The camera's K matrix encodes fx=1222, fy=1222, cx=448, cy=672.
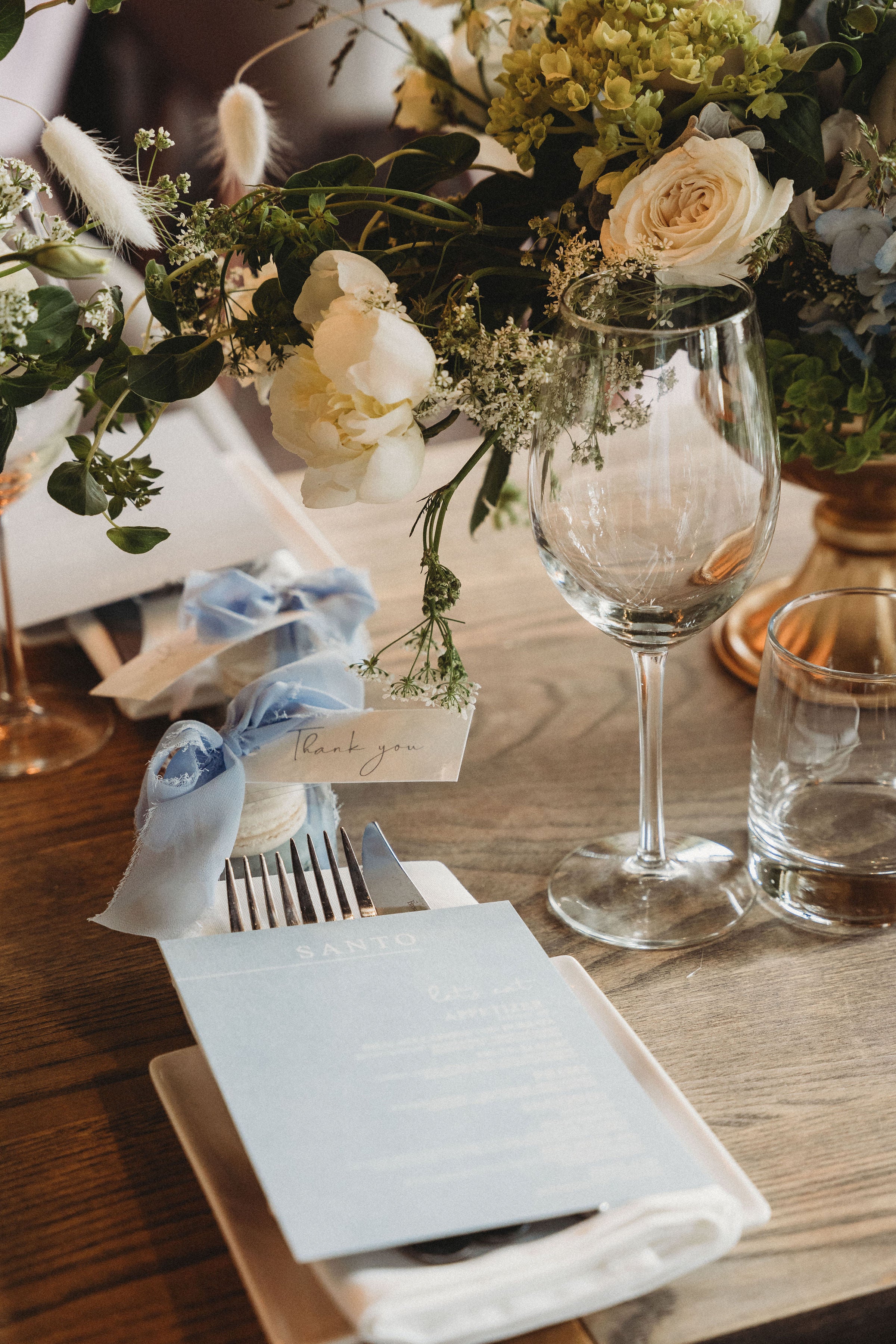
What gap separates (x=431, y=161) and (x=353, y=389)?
210 millimetres

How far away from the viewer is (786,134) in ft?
2.08

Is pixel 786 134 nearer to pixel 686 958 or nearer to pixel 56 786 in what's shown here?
pixel 686 958

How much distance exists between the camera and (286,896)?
587 millimetres

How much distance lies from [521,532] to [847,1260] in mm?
742

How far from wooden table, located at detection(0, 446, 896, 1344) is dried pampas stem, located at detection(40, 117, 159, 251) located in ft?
1.14

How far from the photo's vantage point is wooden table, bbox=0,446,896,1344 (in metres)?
0.45

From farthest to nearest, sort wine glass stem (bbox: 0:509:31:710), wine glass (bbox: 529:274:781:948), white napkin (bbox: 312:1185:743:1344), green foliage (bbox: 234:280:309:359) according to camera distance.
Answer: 1. wine glass stem (bbox: 0:509:31:710)
2. green foliage (bbox: 234:280:309:359)
3. wine glass (bbox: 529:274:781:948)
4. white napkin (bbox: 312:1185:743:1344)

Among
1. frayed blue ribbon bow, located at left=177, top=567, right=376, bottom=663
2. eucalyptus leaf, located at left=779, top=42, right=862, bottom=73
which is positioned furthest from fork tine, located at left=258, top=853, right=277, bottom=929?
eucalyptus leaf, located at left=779, top=42, right=862, bottom=73

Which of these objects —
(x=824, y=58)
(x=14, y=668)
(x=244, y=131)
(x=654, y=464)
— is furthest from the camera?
(x=14, y=668)

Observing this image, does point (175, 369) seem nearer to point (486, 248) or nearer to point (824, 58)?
point (486, 248)

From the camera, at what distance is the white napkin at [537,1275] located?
15.0 inches

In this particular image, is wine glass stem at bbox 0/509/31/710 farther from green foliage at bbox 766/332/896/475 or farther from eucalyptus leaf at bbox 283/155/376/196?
green foliage at bbox 766/332/896/475

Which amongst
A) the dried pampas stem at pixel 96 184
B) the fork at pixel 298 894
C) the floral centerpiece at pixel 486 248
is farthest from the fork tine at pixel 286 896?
the dried pampas stem at pixel 96 184

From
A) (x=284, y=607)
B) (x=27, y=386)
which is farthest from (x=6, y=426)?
(x=284, y=607)
